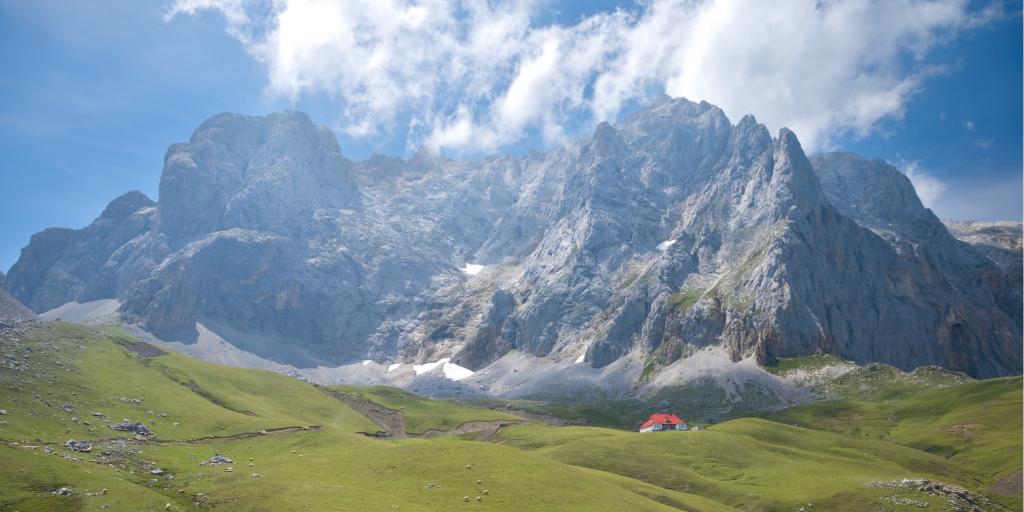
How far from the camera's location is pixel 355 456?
8256 centimetres

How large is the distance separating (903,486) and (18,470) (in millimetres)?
107395

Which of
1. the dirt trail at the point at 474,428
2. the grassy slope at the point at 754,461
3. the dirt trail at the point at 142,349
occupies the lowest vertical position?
the grassy slope at the point at 754,461

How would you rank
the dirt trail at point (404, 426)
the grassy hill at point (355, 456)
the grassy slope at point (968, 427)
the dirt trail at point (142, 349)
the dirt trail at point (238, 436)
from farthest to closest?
the dirt trail at point (142, 349)
the dirt trail at point (404, 426)
the grassy slope at point (968, 427)
the dirt trail at point (238, 436)
the grassy hill at point (355, 456)

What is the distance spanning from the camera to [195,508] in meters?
59.2

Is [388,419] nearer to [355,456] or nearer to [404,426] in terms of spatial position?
[404,426]

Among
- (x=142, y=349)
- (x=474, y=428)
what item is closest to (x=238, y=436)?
(x=474, y=428)

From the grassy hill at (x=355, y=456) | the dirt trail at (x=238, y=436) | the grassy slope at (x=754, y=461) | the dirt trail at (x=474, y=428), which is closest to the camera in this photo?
the grassy hill at (x=355, y=456)

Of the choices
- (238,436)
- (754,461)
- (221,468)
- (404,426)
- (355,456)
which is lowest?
(754,461)

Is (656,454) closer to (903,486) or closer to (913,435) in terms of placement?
(903,486)

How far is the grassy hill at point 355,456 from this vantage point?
6278cm

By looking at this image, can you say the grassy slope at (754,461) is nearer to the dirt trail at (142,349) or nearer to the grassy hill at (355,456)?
the grassy hill at (355,456)

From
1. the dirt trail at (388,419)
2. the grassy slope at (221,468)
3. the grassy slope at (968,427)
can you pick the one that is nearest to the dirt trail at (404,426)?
the dirt trail at (388,419)

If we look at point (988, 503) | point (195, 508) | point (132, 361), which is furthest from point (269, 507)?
point (132, 361)

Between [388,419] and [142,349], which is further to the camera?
[388,419]
